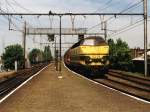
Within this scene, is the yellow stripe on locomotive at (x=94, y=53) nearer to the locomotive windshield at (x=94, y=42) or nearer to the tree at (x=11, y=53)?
the locomotive windshield at (x=94, y=42)

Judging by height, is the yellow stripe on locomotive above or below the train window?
below

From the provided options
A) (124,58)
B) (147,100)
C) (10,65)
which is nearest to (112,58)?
(124,58)

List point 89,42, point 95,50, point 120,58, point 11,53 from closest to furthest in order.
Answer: point 95,50 → point 89,42 → point 120,58 → point 11,53

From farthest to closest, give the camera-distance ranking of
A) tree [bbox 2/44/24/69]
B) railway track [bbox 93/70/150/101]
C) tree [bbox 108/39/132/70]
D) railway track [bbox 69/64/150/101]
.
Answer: tree [bbox 2/44/24/69] < tree [bbox 108/39/132/70] < railway track [bbox 93/70/150/101] < railway track [bbox 69/64/150/101]

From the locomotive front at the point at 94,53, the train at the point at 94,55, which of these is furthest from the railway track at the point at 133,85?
the locomotive front at the point at 94,53

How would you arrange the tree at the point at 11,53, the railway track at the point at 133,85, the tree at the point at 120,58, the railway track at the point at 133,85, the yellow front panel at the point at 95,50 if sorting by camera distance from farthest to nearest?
the tree at the point at 11,53
the tree at the point at 120,58
the yellow front panel at the point at 95,50
the railway track at the point at 133,85
the railway track at the point at 133,85

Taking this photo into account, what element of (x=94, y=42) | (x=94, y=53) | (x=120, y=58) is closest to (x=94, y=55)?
(x=94, y=53)

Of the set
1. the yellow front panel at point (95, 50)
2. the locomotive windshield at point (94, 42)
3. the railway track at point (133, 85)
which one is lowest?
the railway track at point (133, 85)

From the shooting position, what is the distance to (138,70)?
43469 mm

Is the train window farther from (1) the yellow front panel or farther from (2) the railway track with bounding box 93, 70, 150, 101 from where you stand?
(2) the railway track with bounding box 93, 70, 150, 101

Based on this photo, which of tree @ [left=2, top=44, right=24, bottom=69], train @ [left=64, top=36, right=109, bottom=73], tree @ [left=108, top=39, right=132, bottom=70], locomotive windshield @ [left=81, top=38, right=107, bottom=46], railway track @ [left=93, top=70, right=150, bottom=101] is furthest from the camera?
tree @ [left=2, top=44, right=24, bottom=69]

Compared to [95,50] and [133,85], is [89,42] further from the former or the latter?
[133,85]

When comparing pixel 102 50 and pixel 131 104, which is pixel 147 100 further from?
pixel 102 50

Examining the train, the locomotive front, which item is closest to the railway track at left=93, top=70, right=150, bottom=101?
the train
